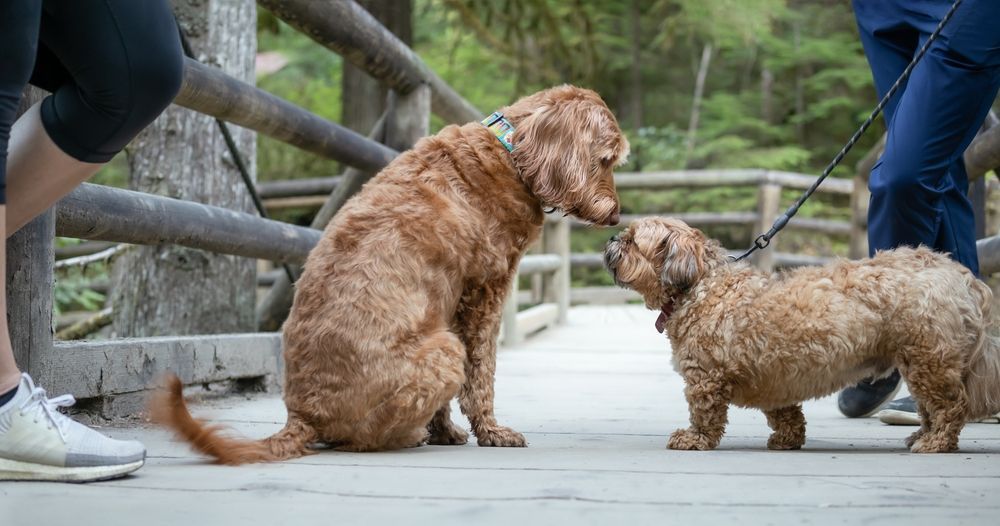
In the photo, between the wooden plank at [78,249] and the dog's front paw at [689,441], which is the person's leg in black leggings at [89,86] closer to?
the dog's front paw at [689,441]

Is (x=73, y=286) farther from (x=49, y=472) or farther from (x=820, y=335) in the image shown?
(x=820, y=335)

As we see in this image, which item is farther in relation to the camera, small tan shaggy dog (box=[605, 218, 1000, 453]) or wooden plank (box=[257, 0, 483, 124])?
wooden plank (box=[257, 0, 483, 124])

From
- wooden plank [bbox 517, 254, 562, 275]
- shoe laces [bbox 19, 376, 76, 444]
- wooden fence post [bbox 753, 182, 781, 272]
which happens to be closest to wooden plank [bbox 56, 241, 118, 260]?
wooden plank [bbox 517, 254, 562, 275]

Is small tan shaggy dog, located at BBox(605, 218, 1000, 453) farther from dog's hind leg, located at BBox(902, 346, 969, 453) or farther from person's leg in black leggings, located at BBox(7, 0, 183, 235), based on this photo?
person's leg in black leggings, located at BBox(7, 0, 183, 235)

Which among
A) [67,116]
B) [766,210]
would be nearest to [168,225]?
[67,116]

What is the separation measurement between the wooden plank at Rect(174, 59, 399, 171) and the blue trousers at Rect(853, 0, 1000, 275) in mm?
2419

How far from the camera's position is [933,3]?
126 inches

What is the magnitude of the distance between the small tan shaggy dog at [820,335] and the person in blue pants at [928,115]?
43 cm

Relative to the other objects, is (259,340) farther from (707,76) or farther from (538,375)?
(707,76)

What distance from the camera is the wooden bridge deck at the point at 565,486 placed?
1.75 meters

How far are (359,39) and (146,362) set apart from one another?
6.62 feet

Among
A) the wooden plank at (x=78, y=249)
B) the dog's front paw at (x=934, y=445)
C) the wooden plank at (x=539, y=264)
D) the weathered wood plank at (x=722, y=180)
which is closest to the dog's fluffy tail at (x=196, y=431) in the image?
the dog's front paw at (x=934, y=445)

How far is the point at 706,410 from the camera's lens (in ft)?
9.61

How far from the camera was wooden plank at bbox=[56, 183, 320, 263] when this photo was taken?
3065mm
